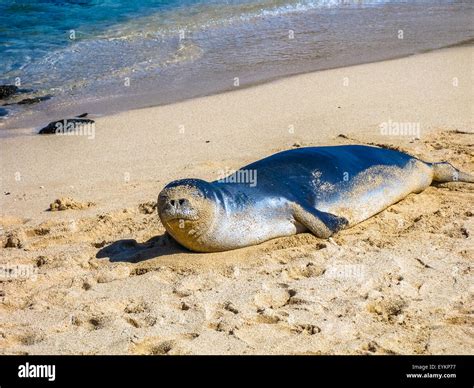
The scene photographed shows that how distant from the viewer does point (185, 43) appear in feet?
41.3

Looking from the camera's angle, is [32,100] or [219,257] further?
[32,100]

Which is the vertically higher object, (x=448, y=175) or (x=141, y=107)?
(x=141, y=107)

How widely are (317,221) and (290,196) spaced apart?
277 millimetres

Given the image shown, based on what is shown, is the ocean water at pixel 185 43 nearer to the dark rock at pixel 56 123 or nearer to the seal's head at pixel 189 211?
the dark rock at pixel 56 123

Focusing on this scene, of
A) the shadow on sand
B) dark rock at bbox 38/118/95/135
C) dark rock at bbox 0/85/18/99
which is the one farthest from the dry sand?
dark rock at bbox 0/85/18/99

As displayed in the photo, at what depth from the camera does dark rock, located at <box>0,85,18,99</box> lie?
10075mm

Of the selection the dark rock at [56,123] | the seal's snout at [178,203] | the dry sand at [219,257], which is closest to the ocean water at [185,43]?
the dark rock at [56,123]

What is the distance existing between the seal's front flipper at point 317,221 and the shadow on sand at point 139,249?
0.84m

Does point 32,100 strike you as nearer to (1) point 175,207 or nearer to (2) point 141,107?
(2) point 141,107

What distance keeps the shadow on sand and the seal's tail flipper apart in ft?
7.81

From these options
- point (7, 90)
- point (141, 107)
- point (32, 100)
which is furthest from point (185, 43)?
point (141, 107)

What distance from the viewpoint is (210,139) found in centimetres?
754

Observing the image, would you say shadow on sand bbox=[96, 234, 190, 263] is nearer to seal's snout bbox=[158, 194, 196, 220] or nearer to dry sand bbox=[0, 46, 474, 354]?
dry sand bbox=[0, 46, 474, 354]
